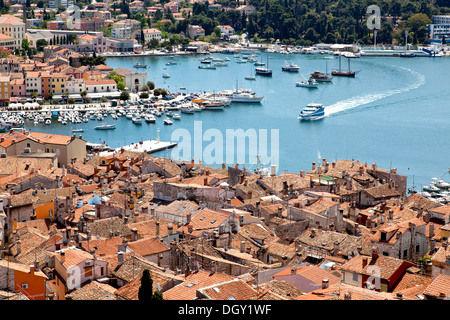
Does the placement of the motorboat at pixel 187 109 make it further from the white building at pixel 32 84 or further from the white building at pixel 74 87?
the white building at pixel 32 84

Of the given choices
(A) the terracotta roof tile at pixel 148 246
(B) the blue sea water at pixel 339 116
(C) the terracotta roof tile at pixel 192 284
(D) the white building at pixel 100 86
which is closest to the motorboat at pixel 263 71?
(B) the blue sea water at pixel 339 116

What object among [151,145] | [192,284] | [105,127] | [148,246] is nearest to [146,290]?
[192,284]

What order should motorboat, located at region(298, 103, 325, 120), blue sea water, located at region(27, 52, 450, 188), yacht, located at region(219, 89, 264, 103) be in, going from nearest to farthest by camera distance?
blue sea water, located at region(27, 52, 450, 188) < motorboat, located at region(298, 103, 325, 120) < yacht, located at region(219, 89, 264, 103)

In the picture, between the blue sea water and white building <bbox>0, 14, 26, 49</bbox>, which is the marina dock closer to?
the blue sea water

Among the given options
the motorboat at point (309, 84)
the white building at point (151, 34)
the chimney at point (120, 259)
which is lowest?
the motorboat at point (309, 84)

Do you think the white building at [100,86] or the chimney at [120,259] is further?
the white building at [100,86]

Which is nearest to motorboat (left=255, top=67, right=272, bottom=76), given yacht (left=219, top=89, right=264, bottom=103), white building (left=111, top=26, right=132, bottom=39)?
yacht (left=219, top=89, right=264, bottom=103)
